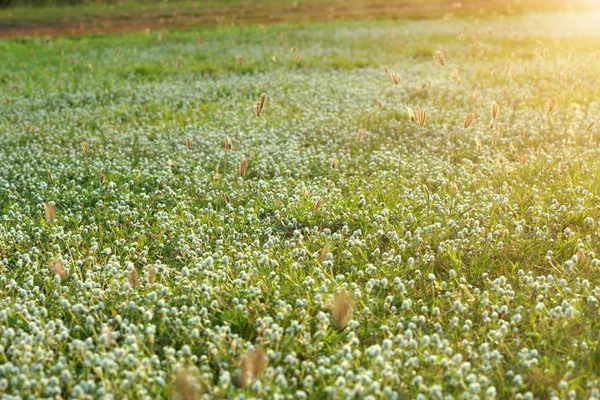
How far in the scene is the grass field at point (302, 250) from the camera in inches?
171

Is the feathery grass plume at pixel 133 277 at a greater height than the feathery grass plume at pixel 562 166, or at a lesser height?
lesser

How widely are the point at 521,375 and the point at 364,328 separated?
4.01 ft

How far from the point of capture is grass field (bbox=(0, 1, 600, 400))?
4.33 meters

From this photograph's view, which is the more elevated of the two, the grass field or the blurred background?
the blurred background

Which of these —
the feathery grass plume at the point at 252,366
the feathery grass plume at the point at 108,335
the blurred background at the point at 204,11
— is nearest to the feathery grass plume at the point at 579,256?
the feathery grass plume at the point at 252,366

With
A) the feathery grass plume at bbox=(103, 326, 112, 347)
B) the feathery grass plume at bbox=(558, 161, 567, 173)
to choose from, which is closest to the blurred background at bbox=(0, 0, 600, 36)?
the feathery grass plume at bbox=(558, 161, 567, 173)

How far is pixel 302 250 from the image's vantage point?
602 cm

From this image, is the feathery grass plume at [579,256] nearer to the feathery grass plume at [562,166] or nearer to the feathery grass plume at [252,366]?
the feathery grass plume at [562,166]

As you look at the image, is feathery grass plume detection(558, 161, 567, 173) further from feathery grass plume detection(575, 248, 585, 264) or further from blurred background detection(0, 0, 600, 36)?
blurred background detection(0, 0, 600, 36)

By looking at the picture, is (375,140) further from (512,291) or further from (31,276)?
(31,276)

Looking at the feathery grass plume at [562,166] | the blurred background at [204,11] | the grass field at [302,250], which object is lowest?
the grass field at [302,250]

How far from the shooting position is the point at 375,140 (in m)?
10.1

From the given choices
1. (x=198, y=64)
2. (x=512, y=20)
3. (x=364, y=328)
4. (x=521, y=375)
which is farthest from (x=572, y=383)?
(x=512, y=20)

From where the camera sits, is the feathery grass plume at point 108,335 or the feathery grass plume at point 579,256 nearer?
the feathery grass plume at point 108,335
